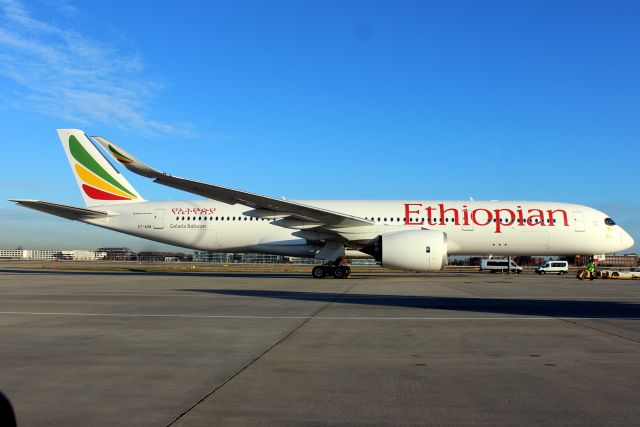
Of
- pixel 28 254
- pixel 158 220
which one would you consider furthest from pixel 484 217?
pixel 28 254

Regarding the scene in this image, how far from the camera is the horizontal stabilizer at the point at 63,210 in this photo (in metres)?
22.0

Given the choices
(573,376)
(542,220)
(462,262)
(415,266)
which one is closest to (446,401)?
(573,376)

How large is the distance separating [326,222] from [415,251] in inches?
148

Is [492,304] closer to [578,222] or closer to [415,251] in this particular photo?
[415,251]

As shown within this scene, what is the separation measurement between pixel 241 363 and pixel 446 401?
2212 mm

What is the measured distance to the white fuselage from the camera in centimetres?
2270

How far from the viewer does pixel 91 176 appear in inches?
976

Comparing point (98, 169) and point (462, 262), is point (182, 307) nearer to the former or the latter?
point (98, 169)

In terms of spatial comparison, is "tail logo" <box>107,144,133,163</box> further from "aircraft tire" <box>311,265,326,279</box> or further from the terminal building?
the terminal building

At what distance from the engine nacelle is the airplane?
0.38 metres

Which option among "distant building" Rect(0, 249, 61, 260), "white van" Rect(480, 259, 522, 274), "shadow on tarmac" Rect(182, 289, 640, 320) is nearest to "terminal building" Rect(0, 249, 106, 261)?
"distant building" Rect(0, 249, 61, 260)

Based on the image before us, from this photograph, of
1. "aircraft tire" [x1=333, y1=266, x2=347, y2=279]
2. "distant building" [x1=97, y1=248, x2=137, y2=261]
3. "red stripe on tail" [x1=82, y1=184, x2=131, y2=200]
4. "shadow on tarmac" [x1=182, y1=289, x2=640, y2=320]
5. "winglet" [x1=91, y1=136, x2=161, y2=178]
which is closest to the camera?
"shadow on tarmac" [x1=182, y1=289, x2=640, y2=320]

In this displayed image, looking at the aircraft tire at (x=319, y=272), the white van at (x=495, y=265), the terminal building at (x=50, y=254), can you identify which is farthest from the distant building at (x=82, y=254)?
the aircraft tire at (x=319, y=272)

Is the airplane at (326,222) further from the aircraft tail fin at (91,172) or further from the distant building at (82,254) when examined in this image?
the distant building at (82,254)
